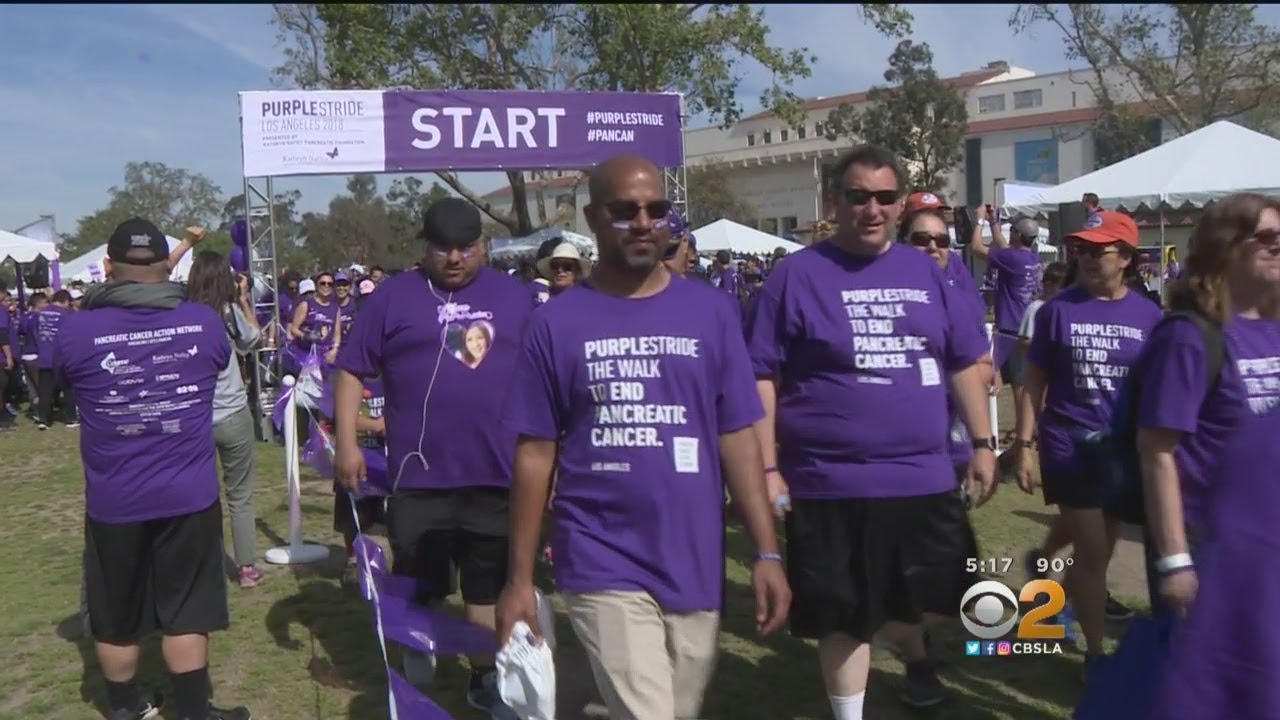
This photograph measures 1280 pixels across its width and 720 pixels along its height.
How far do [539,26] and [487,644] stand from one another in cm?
2766

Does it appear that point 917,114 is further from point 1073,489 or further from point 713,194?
point 1073,489

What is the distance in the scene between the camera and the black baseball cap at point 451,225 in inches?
158

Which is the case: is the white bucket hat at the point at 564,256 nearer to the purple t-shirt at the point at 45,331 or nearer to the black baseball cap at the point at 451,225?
the black baseball cap at the point at 451,225

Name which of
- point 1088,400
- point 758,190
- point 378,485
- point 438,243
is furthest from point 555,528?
point 758,190

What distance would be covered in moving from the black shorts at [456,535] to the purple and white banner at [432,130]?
7.70 metres

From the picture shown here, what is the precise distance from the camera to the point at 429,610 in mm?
4137

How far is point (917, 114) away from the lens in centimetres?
5562

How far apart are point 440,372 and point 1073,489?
252 cm

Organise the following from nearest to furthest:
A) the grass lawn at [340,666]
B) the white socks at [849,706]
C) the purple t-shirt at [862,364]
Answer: the purple t-shirt at [862,364]
the white socks at [849,706]
the grass lawn at [340,666]

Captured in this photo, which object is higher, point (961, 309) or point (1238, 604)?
point (961, 309)

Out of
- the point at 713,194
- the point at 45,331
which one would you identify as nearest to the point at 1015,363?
the point at 45,331

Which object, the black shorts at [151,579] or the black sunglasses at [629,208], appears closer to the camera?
the black sunglasses at [629,208]

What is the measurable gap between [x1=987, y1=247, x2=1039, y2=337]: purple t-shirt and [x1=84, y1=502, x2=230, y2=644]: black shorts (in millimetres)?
7006

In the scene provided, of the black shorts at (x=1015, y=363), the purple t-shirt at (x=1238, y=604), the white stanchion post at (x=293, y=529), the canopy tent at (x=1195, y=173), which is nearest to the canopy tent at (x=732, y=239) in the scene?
the canopy tent at (x=1195, y=173)
